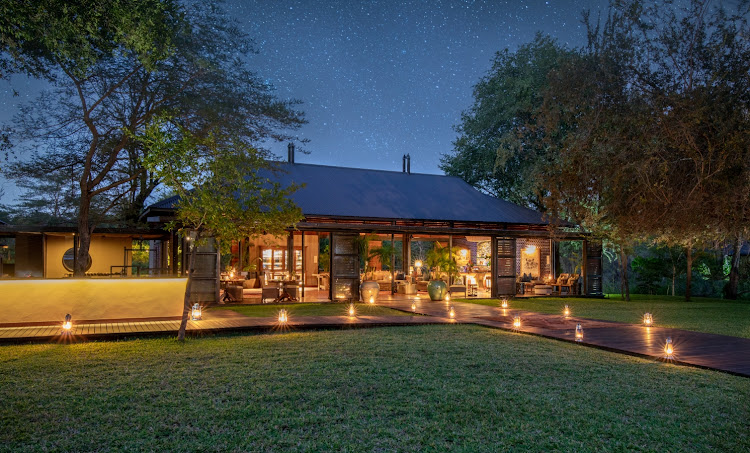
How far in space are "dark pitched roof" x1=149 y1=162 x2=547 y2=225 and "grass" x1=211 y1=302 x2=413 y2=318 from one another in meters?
3.31

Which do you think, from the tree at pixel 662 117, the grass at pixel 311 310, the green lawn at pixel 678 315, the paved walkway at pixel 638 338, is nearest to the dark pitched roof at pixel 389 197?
the grass at pixel 311 310

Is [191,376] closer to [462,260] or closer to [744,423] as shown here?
[744,423]

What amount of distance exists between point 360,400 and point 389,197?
15181 millimetres

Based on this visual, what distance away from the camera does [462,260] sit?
2420cm

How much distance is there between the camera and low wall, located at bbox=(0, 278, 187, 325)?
934 centimetres

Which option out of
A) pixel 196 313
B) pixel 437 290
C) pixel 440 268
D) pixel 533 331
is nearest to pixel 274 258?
pixel 440 268

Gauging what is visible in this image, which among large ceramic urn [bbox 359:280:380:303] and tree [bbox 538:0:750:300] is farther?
large ceramic urn [bbox 359:280:380:303]

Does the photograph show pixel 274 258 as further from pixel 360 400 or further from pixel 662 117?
pixel 360 400

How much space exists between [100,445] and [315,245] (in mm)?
19658

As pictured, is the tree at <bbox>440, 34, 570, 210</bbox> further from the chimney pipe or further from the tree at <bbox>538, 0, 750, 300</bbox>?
the tree at <bbox>538, 0, 750, 300</bbox>

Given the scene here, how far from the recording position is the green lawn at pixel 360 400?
3988 millimetres

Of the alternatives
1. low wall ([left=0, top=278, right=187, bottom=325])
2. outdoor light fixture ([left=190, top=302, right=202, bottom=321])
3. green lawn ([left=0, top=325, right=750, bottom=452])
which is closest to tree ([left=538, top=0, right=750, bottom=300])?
green lawn ([left=0, top=325, right=750, bottom=452])

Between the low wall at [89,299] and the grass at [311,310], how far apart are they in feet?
7.65

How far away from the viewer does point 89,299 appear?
32.2ft
